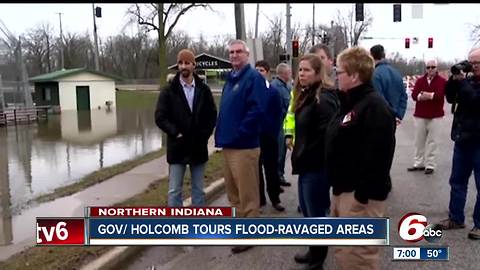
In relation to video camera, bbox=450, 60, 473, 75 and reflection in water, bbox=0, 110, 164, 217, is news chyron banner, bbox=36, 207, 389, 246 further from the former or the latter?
reflection in water, bbox=0, 110, 164, 217

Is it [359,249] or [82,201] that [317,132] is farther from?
[82,201]

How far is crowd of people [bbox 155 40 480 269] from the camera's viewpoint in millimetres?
2822

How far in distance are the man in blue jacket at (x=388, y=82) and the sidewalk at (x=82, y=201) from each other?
3.84 metres

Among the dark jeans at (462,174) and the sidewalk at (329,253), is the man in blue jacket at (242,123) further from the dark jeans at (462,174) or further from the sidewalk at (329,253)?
the dark jeans at (462,174)

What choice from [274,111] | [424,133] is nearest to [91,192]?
[274,111]

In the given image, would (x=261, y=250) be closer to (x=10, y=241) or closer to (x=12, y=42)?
(x=10, y=241)

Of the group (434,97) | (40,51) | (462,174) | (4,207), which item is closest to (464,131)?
(462,174)

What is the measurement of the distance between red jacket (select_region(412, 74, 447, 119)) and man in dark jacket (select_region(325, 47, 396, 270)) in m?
5.49

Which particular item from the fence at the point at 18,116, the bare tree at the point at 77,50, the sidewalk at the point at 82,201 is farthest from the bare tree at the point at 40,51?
the sidewalk at the point at 82,201

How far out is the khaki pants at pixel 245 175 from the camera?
448cm

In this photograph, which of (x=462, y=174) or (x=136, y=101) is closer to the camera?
(x=462, y=174)

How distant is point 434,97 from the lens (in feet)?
25.7

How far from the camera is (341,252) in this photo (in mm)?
2912

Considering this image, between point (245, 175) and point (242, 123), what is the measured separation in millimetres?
509
